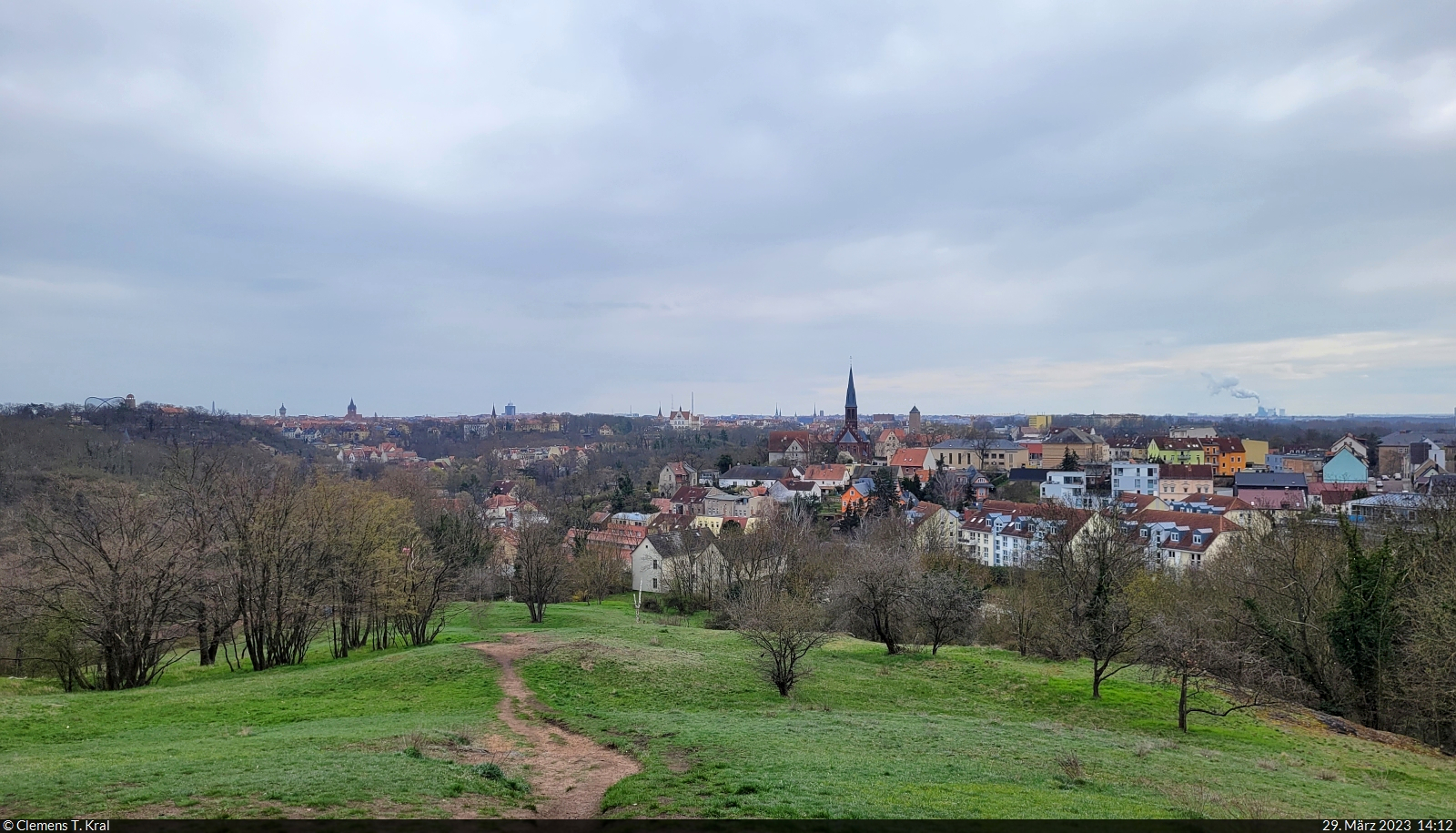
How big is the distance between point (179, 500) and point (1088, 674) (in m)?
38.3

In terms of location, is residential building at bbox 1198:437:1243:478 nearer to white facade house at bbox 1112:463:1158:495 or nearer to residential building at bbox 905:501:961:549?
white facade house at bbox 1112:463:1158:495

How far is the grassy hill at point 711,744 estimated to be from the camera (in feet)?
38.3

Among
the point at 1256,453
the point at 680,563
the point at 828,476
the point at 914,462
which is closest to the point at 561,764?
the point at 680,563

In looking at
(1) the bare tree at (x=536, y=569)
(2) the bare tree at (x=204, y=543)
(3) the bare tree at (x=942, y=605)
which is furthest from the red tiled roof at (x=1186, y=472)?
(2) the bare tree at (x=204, y=543)

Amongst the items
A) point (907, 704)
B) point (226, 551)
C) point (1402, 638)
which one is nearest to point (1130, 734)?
point (907, 704)

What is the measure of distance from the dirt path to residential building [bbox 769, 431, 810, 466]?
128364 mm

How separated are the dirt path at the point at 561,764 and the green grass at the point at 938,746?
1.73 ft

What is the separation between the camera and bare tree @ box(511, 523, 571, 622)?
42844 millimetres

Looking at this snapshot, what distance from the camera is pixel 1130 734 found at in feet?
67.0

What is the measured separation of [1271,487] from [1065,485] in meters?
22.1

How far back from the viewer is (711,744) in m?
15.9

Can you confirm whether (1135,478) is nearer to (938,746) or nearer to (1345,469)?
(1345,469)

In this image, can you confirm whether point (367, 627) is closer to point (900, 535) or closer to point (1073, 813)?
point (1073, 813)

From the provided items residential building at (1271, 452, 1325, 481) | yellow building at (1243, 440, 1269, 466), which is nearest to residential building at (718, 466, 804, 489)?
yellow building at (1243, 440, 1269, 466)
